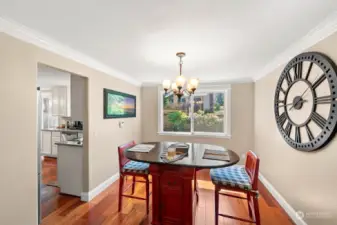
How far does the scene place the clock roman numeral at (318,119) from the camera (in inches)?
61.7

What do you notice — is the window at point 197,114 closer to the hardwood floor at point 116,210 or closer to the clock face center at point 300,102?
the hardwood floor at point 116,210

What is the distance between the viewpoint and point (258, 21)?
147 cm

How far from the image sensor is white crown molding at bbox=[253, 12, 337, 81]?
4.77ft

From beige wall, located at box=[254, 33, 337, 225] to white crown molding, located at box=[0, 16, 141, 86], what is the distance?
286 centimetres

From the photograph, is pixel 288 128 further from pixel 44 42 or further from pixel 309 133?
pixel 44 42

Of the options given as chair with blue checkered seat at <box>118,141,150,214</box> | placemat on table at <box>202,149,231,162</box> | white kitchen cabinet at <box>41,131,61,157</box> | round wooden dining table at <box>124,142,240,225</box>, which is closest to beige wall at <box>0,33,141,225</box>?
chair with blue checkered seat at <box>118,141,150,214</box>

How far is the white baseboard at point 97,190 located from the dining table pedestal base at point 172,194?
122cm

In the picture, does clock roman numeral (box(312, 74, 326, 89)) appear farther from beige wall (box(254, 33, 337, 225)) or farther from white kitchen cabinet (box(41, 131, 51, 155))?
white kitchen cabinet (box(41, 131, 51, 155))

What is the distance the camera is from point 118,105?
3344 millimetres

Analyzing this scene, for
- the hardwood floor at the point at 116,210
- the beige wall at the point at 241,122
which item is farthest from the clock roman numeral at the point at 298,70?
the beige wall at the point at 241,122

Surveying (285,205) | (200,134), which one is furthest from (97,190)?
(285,205)

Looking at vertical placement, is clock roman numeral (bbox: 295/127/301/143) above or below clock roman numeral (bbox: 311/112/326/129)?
below

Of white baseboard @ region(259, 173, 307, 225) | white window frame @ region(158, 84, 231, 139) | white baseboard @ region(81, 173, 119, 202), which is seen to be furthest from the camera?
white window frame @ region(158, 84, 231, 139)

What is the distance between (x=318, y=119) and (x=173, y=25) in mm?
1698
